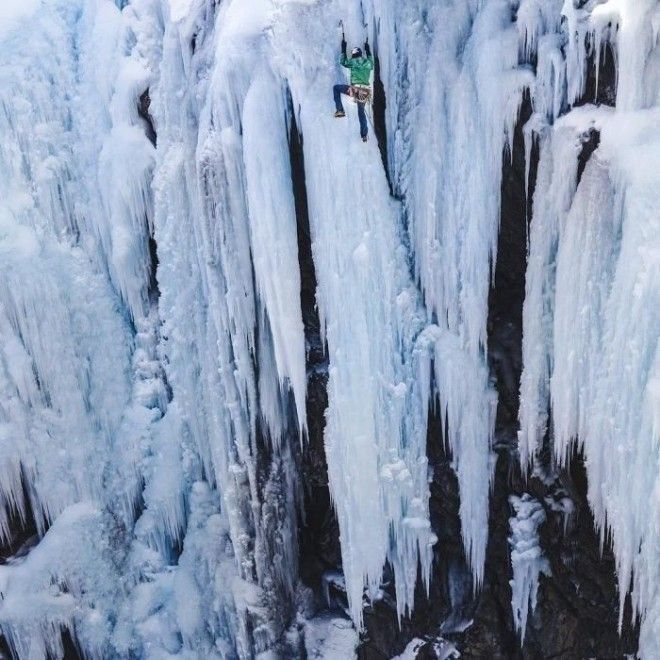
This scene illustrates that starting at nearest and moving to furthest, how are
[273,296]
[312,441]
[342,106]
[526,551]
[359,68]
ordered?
[359,68] → [342,106] → [273,296] → [526,551] → [312,441]

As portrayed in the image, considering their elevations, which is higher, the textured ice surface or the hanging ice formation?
the hanging ice formation

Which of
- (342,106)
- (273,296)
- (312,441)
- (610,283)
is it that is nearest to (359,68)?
(342,106)

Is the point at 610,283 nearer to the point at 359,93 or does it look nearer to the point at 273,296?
the point at 359,93

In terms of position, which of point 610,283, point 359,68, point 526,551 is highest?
point 359,68

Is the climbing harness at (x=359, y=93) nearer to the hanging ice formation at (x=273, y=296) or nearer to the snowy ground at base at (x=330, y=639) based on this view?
the hanging ice formation at (x=273, y=296)

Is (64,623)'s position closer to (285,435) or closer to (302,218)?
(285,435)

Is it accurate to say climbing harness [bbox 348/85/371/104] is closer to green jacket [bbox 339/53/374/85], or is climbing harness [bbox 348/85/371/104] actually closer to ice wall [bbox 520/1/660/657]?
green jacket [bbox 339/53/374/85]

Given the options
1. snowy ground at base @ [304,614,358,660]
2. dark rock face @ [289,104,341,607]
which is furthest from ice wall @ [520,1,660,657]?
snowy ground at base @ [304,614,358,660]

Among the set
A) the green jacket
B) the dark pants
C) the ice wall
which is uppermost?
the green jacket
